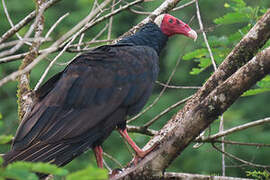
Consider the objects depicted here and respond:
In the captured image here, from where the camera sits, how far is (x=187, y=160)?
318 inches

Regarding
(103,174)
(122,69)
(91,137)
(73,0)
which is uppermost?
(103,174)

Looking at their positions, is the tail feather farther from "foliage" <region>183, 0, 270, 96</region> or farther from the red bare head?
the red bare head

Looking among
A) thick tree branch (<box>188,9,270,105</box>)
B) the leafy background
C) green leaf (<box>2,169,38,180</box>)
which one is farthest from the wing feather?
the leafy background

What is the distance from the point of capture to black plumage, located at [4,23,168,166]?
3.07 m

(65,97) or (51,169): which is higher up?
(51,169)

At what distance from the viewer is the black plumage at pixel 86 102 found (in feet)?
10.1

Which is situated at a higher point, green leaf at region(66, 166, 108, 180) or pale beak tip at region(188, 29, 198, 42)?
green leaf at region(66, 166, 108, 180)

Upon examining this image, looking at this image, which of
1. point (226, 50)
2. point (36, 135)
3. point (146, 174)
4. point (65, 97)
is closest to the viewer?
point (146, 174)

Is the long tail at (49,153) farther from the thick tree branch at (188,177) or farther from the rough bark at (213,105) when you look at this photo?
the thick tree branch at (188,177)

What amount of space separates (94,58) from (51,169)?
5.75ft

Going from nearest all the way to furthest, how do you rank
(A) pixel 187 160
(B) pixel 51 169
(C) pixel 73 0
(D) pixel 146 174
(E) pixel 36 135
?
(B) pixel 51 169
(D) pixel 146 174
(E) pixel 36 135
(A) pixel 187 160
(C) pixel 73 0

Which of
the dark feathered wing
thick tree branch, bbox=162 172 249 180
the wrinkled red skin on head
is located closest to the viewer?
thick tree branch, bbox=162 172 249 180

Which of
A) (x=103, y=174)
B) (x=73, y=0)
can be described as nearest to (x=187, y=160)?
(x=73, y=0)

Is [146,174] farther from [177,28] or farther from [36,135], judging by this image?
[177,28]
